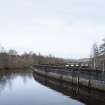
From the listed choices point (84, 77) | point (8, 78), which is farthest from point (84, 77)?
point (8, 78)

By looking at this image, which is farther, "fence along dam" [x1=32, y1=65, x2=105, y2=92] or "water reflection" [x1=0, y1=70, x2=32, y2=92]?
"water reflection" [x1=0, y1=70, x2=32, y2=92]

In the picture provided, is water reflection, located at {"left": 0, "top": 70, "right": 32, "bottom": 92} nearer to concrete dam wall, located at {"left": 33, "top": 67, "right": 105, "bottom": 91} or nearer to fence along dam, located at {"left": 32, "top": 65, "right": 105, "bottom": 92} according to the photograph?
concrete dam wall, located at {"left": 33, "top": 67, "right": 105, "bottom": 91}

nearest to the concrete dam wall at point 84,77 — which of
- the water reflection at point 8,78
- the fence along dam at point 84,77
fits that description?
the fence along dam at point 84,77

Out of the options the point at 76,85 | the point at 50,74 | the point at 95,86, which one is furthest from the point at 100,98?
the point at 50,74

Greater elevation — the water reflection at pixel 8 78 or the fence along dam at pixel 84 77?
the fence along dam at pixel 84 77

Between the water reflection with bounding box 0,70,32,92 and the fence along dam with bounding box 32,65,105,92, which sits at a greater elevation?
the fence along dam with bounding box 32,65,105,92

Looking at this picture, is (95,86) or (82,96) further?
(95,86)

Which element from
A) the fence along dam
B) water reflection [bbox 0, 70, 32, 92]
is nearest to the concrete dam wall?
the fence along dam

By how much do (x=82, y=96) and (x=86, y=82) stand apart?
5645 millimetres

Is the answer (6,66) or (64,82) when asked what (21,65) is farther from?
(64,82)

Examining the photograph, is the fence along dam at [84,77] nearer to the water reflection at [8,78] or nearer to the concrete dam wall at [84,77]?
the concrete dam wall at [84,77]

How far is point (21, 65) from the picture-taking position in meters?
107

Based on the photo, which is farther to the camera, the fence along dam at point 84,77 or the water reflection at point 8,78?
the water reflection at point 8,78

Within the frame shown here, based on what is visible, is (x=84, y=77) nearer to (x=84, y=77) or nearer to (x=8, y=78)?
(x=84, y=77)
